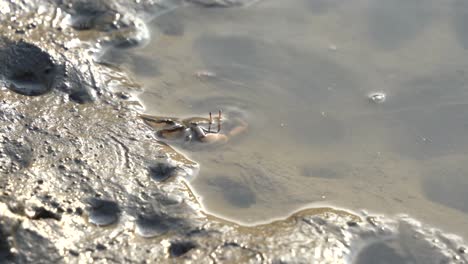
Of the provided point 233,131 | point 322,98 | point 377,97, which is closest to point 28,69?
point 233,131

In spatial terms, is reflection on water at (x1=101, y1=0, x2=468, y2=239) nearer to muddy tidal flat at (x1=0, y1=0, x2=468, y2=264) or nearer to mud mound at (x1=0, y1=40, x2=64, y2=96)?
muddy tidal flat at (x1=0, y1=0, x2=468, y2=264)

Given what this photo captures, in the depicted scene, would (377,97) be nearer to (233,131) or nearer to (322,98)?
(322,98)

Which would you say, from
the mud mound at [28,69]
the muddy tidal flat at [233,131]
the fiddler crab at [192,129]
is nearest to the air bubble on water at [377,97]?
the muddy tidal flat at [233,131]

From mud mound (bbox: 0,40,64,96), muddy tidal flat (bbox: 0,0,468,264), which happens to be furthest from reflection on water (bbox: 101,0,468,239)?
mud mound (bbox: 0,40,64,96)

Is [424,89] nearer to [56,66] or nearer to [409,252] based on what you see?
[409,252]

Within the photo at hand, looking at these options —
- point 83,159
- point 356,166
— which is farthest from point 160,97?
point 356,166

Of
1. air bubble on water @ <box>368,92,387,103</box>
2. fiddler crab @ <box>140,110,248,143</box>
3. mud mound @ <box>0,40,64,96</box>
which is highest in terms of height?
air bubble on water @ <box>368,92,387,103</box>
